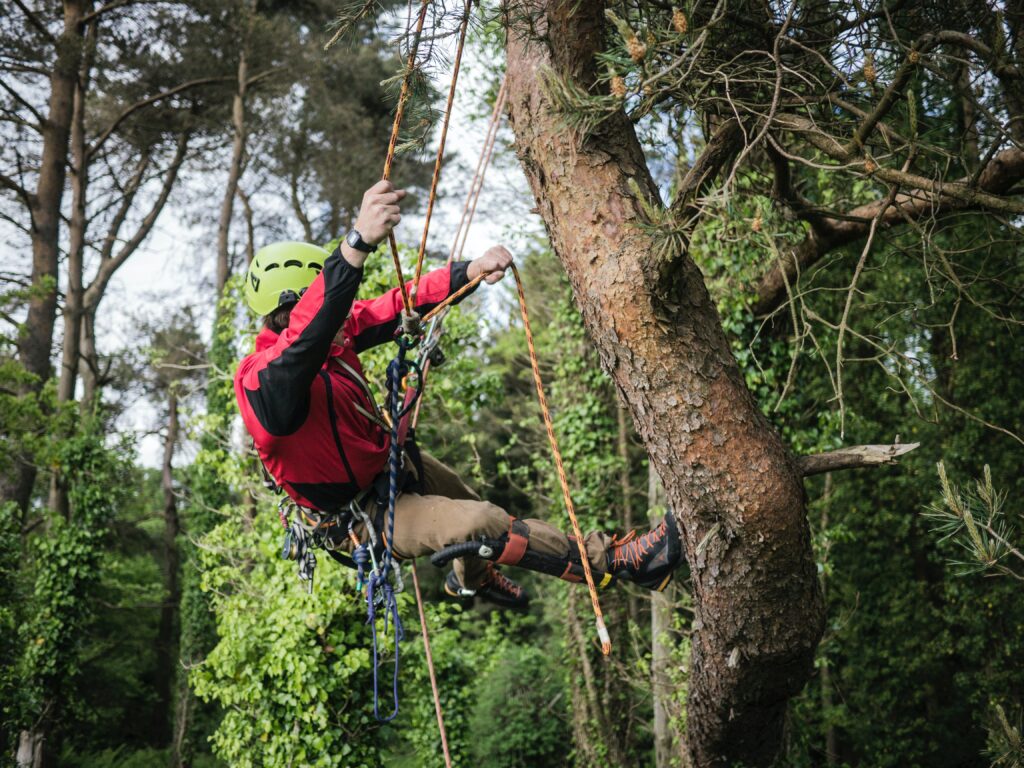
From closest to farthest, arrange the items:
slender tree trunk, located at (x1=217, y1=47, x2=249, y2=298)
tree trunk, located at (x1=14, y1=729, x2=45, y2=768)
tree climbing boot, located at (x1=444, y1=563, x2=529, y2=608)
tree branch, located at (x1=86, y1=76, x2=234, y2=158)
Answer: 1. tree climbing boot, located at (x1=444, y1=563, x2=529, y2=608)
2. tree trunk, located at (x1=14, y1=729, x2=45, y2=768)
3. tree branch, located at (x1=86, y1=76, x2=234, y2=158)
4. slender tree trunk, located at (x1=217, y1=47, x2=249, y2=298)

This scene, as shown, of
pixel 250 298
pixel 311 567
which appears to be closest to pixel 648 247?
pixel 250 298

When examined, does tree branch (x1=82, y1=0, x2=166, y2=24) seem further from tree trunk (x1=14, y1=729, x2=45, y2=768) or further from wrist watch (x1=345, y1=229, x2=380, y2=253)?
wrist watch (x1=345, y1=229, x2=380, y2=253)

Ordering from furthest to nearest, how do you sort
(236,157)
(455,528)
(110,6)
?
(236,157)
(110,6)
(455,528)

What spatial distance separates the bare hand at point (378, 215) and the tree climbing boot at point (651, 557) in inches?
55.2

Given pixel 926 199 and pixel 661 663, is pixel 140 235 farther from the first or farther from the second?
pixel 926 199

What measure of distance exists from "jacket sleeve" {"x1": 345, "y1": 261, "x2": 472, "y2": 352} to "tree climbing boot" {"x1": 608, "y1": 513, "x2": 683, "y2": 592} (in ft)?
3.64

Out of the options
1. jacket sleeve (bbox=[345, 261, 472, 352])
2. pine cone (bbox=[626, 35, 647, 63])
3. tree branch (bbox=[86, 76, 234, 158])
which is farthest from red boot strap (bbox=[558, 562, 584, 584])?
tree branch (bbox=[86, 76, 234, 158])

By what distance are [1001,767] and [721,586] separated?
143 centimetres

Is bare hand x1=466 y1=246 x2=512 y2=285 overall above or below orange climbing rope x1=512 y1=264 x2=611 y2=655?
above

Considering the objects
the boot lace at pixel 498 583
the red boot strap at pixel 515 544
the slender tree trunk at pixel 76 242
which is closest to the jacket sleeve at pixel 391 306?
the red boot strap at pixel 515 544

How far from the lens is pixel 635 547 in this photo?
3.06m

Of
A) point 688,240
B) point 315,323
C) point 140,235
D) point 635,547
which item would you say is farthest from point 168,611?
point 688,240

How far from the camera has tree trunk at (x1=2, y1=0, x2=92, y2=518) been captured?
34.4ft

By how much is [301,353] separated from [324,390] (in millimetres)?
334
